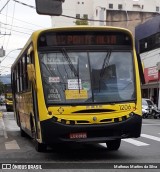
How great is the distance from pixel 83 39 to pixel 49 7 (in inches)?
94.2

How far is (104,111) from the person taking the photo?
10656 millimetres

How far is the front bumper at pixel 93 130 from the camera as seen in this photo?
1034cm

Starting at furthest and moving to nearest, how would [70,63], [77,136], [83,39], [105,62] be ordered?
[83,39] → [105,62] → [70,63] → [77,136]

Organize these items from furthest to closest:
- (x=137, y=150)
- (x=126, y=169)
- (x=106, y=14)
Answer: (x=106, y=14) < (x=137, y=150) < (x=126, y=169)

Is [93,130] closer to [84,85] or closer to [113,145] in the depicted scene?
[84,85]

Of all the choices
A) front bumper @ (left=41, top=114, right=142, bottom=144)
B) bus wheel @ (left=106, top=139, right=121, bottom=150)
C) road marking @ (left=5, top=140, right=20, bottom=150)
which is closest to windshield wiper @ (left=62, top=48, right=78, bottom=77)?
front bumper @ (left=41, top=114, right=142, bottom=144)

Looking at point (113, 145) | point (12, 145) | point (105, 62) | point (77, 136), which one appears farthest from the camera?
point (12, 145)

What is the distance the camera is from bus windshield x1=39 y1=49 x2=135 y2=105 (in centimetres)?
1073

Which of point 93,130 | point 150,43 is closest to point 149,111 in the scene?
point 150,43

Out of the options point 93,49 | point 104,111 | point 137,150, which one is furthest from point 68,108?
point 137,150

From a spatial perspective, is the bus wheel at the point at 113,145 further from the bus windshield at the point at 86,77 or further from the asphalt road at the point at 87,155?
the bus windshield at the point at 86,77

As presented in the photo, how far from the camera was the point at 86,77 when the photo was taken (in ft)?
35.8

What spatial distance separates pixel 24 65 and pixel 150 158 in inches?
188

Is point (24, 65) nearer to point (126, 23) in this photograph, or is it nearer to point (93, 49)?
point (93, 49)
